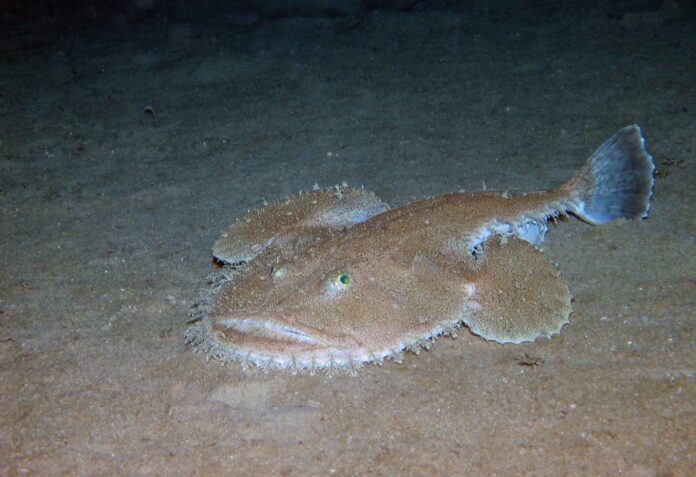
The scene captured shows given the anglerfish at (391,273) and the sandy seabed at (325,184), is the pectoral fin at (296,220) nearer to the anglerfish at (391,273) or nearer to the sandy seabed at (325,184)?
the anglerfish at (391,273)

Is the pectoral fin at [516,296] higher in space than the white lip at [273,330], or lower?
lower

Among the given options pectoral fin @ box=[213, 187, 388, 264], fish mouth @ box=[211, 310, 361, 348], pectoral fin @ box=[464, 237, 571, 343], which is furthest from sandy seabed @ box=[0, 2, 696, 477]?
pectoral fin @ box=[213, 187, 388, 264]

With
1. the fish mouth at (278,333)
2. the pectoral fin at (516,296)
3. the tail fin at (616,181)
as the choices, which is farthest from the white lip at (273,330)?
the tail fin at (616,181)

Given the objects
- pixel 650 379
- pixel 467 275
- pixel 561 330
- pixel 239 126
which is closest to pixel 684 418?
pixel 650 379

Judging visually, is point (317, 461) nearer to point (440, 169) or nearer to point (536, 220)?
point (536, 220)

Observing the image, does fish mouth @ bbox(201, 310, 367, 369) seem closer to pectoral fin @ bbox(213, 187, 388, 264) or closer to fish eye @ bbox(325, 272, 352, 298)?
fish eye @ bbox(325, 272, 352, 298)

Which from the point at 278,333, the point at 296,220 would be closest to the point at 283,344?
the point at 278,333

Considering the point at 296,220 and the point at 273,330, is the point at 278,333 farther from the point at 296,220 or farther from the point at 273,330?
the point at 296,220
